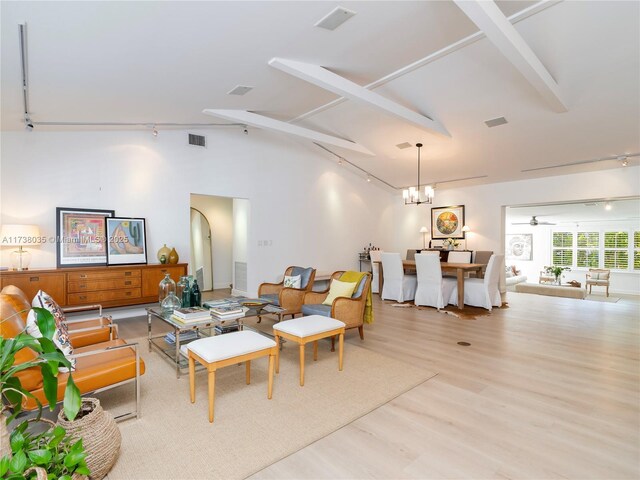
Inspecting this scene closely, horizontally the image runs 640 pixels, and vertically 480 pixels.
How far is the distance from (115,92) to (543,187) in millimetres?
8106

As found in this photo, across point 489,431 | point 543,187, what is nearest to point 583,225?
point 543,187

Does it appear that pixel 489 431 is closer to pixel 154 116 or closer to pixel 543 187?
pixel 154 116

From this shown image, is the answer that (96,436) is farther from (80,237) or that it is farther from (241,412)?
(80,237)

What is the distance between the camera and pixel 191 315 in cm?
312

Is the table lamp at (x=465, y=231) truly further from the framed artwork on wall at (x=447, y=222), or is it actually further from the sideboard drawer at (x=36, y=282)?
the sideboard drawer at (x=36, y=282)

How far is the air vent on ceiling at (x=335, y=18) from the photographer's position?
Answer: 2.83 m

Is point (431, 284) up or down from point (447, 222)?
down

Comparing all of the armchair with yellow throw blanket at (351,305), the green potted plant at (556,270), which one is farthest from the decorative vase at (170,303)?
the green potted plant at (556,270)

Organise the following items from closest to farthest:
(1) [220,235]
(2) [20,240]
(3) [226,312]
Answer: (3) [226,312], (2) [20,240], (1) [220,235]

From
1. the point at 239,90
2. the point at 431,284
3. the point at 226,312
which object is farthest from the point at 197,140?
the point at 431,284

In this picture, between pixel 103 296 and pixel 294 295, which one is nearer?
pixel 294 295

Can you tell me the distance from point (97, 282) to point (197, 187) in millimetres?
2273

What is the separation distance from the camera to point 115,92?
12.4 ft

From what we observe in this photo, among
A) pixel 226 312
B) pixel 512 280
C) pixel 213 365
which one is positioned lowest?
pixel 512 280
